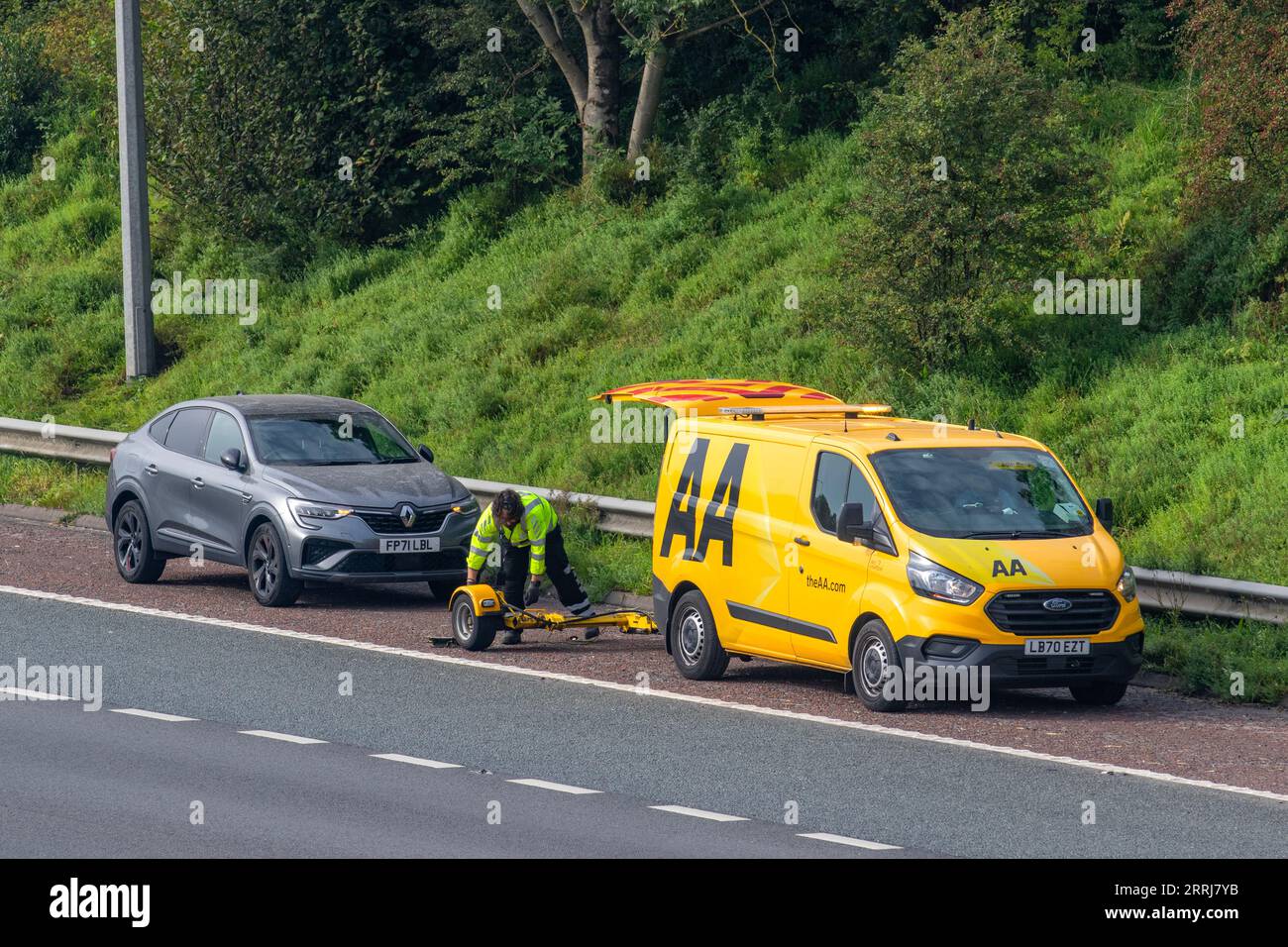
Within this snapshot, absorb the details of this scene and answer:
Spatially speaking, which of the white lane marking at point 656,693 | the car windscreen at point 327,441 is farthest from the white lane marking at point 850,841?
the car windscreen at point 327,441

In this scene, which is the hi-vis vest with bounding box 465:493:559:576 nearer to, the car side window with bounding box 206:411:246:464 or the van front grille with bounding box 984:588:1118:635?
the car side window with bounding box 206:411:246:464

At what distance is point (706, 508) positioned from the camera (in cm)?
1403

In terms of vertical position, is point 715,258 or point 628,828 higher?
point 715,258

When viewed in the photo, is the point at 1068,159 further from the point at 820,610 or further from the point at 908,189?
the point at 820,610

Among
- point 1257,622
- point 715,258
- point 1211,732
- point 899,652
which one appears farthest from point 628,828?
point 715,258

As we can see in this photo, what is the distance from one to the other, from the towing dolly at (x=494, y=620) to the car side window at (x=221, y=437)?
3.62m

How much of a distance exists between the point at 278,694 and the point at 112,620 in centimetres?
345

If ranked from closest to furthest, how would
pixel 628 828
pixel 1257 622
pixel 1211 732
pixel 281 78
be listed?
pixel 628 828 < pixel 1211 732 < pixel 1257 622 < pixel 281 78

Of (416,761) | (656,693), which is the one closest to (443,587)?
(656,693)

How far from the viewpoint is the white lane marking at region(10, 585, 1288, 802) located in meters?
10.8

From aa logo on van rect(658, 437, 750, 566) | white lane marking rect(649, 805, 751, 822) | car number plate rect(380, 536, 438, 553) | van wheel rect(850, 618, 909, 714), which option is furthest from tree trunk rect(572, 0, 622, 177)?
white lane marking rect(649, 805, 751, 822)

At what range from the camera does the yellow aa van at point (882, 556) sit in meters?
12.3

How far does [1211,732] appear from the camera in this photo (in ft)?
39.7

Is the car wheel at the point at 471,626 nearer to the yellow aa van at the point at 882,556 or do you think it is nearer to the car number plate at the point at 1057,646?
the yellow aa van at the point at 882,556
